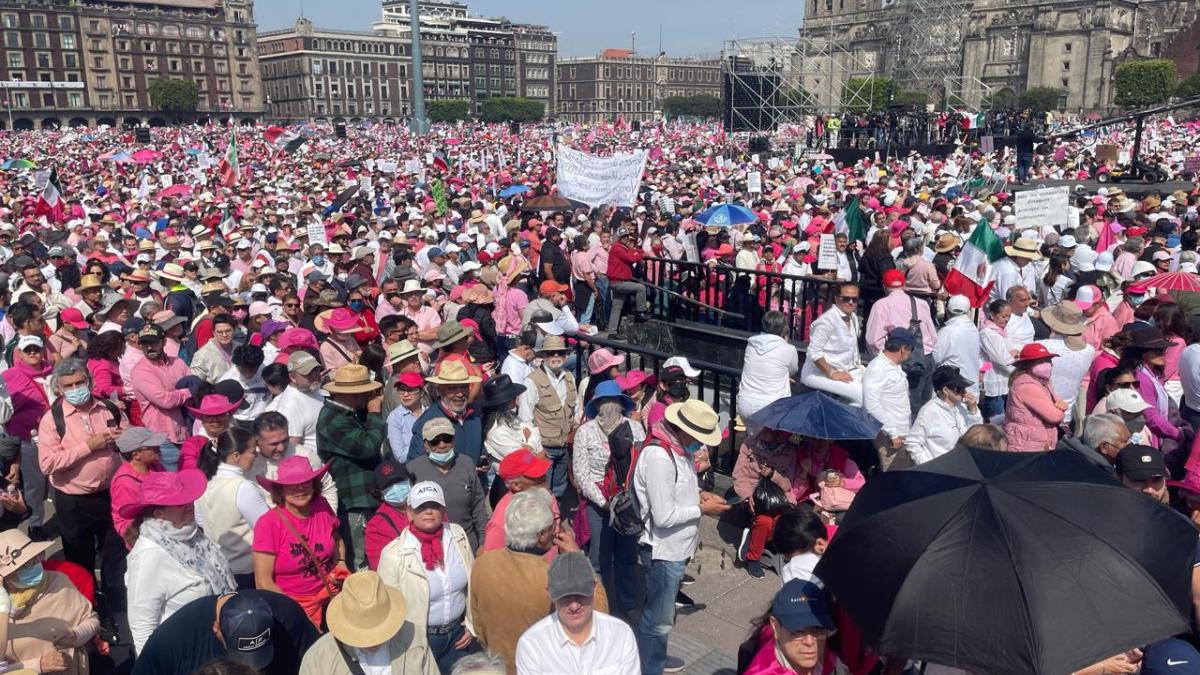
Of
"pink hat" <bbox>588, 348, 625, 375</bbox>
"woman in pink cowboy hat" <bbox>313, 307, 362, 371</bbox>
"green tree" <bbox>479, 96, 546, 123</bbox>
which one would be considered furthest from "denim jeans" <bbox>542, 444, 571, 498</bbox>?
"green tree" <bbox>479, 96, 546, 123</bbox>

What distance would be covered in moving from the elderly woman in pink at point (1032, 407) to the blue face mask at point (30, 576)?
4.98 meters

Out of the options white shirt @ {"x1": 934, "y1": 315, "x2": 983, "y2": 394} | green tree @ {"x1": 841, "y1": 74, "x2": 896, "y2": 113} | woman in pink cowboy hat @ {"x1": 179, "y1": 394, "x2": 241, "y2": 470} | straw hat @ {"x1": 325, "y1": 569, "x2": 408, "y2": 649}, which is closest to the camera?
straw hat @ {"x1": 325, "y1": 569, "x2": 408, "y2": 649}

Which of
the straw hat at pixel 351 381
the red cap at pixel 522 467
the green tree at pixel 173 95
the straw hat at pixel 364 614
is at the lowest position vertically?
the straw hat at pixel 364 614

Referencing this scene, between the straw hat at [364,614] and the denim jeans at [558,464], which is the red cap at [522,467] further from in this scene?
the denim jeans at [558,464]

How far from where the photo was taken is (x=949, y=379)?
5234 millimetres

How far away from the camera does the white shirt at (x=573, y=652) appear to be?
320cm

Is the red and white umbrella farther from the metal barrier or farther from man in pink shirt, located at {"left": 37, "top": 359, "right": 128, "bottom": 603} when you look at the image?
man in pink shirt, located at {"left": 37, "top": 359, "right": 128, "bottom": 603}

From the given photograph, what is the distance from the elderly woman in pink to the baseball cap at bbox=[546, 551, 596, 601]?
3.45 metres

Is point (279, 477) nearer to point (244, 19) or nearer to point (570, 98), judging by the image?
point (244, 19)

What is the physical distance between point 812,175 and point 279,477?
70.6 ft

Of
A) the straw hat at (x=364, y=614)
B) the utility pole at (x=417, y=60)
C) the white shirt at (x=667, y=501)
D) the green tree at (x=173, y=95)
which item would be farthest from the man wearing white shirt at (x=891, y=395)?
the green tree at (x=173, y=95)

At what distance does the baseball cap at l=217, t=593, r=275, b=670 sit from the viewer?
10.3 feet

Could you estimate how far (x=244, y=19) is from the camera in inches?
4963

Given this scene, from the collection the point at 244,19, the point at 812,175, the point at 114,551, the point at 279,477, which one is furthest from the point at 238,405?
the point at 244,19
